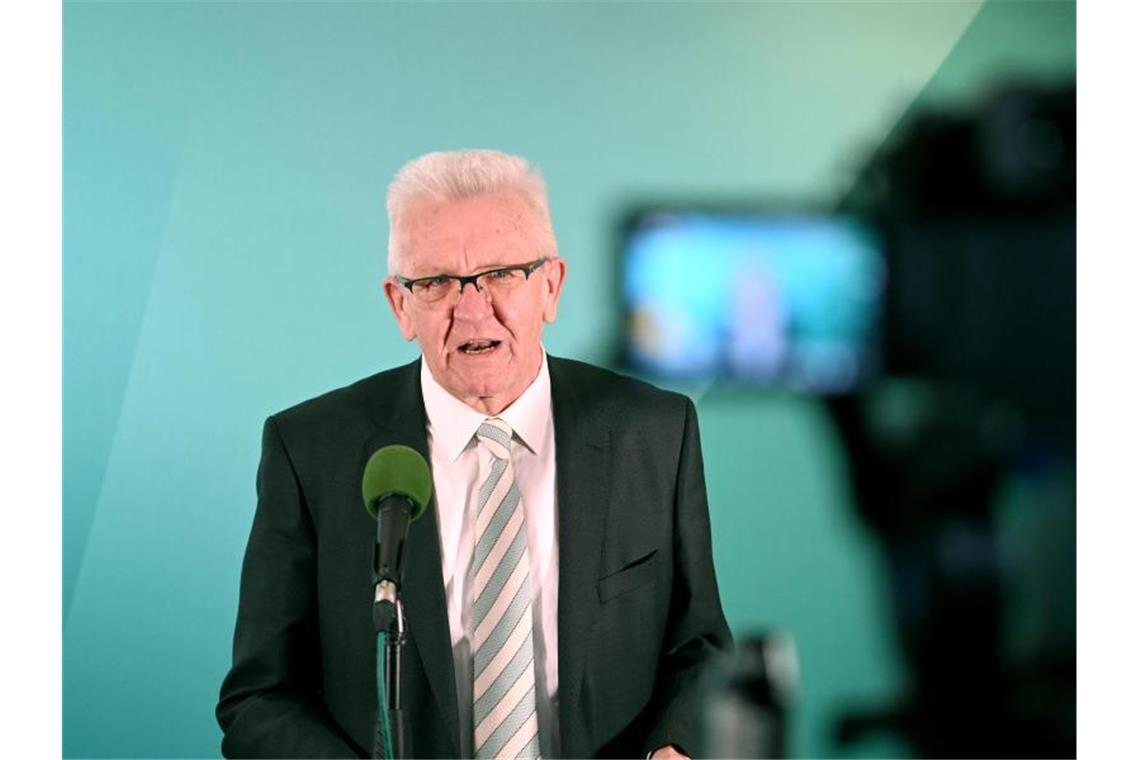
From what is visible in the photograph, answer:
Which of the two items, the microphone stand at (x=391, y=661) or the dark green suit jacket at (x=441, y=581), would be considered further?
the dark green suit jacket at (x=441, y=581)

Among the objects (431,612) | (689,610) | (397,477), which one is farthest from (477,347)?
(397,477)

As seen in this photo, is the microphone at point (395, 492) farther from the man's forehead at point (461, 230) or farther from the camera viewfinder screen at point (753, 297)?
the camera viewfinder screen at point (753, 297)

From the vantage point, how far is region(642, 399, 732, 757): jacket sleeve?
251 centimetres

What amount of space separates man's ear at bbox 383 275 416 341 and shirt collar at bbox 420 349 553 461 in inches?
2.6

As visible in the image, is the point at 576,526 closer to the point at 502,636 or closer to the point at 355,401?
the point at 502,636

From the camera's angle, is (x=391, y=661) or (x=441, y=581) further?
(x=441, y=581)

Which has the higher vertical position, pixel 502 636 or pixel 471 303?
pixel 471 303

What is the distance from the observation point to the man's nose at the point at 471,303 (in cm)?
251

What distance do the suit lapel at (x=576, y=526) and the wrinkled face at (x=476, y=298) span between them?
0.11 metres

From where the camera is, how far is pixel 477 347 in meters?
2.54

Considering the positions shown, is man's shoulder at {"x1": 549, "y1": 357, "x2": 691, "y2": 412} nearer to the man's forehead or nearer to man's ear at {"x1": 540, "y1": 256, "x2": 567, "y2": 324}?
man's ear at {"x1": 540, "y1": 256, "x2": 567, "y2": 324}

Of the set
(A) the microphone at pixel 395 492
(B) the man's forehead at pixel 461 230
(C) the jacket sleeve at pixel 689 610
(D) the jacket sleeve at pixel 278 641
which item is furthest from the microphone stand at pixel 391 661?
(B) the man's forehead at pixel 461 230

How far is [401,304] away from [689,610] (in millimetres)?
725
